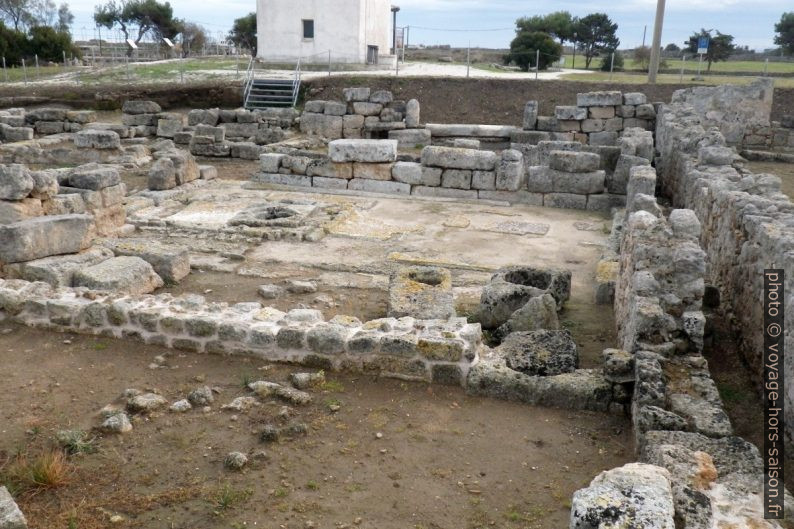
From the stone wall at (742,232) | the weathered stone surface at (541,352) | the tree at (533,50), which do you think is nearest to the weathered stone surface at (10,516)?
the weathered stone surface at (541,352)

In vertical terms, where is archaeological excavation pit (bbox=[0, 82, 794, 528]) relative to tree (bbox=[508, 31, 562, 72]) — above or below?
below

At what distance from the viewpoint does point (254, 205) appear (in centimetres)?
1261

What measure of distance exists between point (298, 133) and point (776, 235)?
702 inches

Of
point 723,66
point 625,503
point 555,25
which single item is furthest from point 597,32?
point 625,503

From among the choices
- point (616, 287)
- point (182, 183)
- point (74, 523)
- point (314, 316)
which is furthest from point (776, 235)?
point (182, 183)

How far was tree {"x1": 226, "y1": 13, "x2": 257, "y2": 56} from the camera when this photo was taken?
5694 cm

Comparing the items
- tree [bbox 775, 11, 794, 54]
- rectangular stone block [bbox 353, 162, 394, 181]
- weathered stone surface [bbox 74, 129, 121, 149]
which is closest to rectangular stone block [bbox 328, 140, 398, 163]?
rectangular stone block [bbox 353, 162, 394, 181]

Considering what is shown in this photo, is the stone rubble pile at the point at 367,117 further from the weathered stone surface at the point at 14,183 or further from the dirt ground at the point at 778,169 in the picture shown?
the weathered stone surface at the point at 14,183

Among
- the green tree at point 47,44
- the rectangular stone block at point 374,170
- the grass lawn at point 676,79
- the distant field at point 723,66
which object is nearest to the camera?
the rectangular stone block at point 374,170

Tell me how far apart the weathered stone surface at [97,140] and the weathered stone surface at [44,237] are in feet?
31.9

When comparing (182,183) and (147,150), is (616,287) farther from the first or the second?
(147,150)

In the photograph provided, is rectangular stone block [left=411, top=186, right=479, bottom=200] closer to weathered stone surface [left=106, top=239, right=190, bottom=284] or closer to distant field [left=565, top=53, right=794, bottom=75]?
weathered stone surface [left=106, top=239, right=190, bottom=284]

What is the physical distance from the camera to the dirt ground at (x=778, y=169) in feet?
55.7

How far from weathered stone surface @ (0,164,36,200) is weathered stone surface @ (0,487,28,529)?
19.1ft
